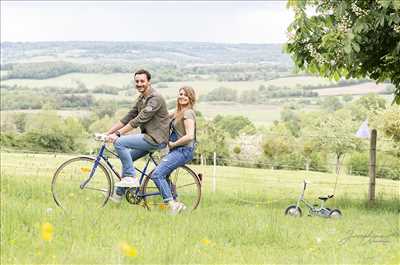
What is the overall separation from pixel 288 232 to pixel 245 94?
143m

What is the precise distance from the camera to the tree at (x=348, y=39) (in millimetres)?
11625

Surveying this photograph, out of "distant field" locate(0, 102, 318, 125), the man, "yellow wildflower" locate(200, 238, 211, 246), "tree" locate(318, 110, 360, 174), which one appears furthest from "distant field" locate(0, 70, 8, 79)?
"yellow wildflower" locate(200, 238, 211, 246)

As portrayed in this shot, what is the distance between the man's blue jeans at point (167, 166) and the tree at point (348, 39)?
2.98 metres

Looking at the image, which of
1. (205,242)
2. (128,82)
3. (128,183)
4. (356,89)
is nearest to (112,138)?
(128,183)

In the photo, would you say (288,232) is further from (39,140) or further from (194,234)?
(39,140)

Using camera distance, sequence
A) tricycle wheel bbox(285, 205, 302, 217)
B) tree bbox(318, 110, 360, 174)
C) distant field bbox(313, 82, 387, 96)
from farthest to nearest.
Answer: distant field bbox(313, 82, 387, 96) → tree bbox(318, 110, 360, 174) → tricycle wheel bbox(285, 205, 302, 217)

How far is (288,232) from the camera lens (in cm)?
887

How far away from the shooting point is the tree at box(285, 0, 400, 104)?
11625 millimetres

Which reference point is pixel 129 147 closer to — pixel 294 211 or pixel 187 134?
pixel 187 134

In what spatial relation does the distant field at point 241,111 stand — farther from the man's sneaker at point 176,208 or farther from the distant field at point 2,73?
the man's sneaker at point 176,208

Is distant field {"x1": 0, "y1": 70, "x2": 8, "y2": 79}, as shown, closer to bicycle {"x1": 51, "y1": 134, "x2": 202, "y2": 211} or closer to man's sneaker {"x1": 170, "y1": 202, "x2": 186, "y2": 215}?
bicycle {"x1": 51, "y1": 134, "x2": 202, "y2": 211}

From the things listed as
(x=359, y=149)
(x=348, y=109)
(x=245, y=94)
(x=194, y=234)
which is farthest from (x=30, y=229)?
(x=245, y=94)

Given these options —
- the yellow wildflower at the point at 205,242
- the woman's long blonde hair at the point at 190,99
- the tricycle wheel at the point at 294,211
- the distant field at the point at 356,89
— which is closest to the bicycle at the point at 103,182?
the woman's long blonde hair at the point at 190,99

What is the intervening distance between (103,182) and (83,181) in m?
0.31
